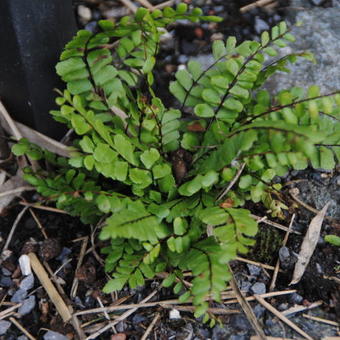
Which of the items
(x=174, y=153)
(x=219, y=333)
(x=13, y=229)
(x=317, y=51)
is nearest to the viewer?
(x=219, y=333)

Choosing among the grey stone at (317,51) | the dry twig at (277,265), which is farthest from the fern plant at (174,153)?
the grey stone at (317,51)

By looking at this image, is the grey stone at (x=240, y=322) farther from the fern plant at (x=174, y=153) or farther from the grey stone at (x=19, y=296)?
the grey stone at (x=19, y=296)

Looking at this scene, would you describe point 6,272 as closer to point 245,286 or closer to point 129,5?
point 245,286

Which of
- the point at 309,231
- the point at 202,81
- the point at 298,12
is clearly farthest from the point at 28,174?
the point at 298,12

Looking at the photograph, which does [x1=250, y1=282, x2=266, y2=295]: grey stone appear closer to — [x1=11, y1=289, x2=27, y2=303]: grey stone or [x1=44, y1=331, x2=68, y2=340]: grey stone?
[x1=44, y1=331, x2=68, y2=340]: grey stone

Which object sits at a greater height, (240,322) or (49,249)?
(49,249)

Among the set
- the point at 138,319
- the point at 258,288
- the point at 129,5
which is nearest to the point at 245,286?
the point at 258,288
